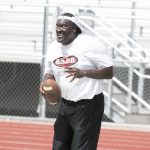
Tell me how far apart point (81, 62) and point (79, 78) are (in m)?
0.14

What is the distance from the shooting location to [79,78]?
432 centimetres

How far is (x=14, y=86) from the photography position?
41.1 ft

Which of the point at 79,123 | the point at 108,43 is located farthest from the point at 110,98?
the point at 79,123

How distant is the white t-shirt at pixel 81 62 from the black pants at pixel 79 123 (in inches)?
3.0

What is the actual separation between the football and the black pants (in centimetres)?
8

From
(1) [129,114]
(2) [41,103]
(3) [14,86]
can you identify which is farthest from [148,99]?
(3) [14,86]

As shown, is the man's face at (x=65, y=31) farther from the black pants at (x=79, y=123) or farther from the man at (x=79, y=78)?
the black pants at (x=79, y=123)

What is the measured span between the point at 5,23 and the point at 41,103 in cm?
376

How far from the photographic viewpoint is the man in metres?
4.38

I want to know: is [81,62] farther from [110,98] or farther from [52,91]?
[110,98]

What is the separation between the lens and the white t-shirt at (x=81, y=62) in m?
4.38

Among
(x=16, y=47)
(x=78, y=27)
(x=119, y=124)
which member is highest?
(x=78, y=27)

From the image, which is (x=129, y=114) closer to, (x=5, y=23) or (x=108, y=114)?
(x=108, y=114)

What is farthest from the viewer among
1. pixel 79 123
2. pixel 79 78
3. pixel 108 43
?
pixel 108 43
